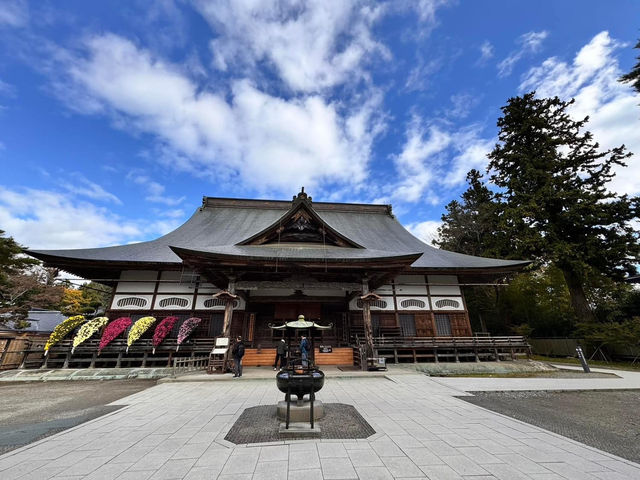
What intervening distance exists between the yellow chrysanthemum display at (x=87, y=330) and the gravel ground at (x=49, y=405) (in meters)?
1.64

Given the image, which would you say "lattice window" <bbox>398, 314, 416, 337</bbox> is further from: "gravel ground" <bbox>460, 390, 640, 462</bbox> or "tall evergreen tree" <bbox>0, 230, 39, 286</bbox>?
"tall evergreen tree" <bbox>0, 230, 39, 286</bbox>

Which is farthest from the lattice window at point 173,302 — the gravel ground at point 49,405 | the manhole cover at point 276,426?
the manhole cover at point 276,426

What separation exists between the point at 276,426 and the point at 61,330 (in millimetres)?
12706

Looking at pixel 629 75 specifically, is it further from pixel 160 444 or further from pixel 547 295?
pixel 547 295

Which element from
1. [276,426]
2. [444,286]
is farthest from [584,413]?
[444,286]

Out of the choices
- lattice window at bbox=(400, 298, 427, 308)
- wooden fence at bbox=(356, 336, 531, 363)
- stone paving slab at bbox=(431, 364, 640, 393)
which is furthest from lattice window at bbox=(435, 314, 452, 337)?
stone paving slab at bbox=(431, 364, 640, 393)

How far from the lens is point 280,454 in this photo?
3.50m

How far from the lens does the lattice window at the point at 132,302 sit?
13.5 metres

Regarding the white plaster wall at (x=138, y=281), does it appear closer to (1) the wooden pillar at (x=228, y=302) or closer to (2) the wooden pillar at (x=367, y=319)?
(1) the wooden pillar at (x=228, y=302)

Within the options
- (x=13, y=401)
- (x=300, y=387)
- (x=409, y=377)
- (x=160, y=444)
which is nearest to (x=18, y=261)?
(x=13, y=401)

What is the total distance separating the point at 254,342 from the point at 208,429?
33.6 ft

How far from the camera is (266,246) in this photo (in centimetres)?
1342

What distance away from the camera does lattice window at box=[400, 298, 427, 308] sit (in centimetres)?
1511

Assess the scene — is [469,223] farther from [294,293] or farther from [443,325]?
[294,293]
